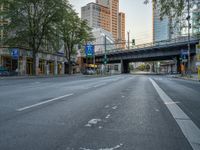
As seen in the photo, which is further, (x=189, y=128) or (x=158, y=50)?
(x=158, y=50)

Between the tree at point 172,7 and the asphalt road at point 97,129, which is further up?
the tree at point 172,7

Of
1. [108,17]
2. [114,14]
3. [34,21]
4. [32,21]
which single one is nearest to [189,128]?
[34,21]

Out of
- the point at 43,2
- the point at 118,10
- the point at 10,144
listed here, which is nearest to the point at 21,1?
the point at 43,2

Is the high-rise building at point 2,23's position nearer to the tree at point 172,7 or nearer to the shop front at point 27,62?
the shop front at point 27,62

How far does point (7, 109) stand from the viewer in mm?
6871

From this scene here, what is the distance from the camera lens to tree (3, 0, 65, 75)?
39.4 m

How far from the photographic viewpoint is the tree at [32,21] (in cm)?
3938

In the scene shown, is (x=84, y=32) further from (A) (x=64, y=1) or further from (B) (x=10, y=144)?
(B) (x=10, y=144)

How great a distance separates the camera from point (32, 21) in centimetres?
4281

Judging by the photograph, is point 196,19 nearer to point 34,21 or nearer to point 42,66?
point 34,21

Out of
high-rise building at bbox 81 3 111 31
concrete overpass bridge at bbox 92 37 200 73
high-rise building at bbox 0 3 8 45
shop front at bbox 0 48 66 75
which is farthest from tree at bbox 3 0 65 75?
high-rise building at bbox 81 3 111 31

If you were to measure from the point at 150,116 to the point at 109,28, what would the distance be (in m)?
99.0

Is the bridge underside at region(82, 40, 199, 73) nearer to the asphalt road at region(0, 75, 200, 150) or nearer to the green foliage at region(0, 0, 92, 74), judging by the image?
the green foliage at region(0, 0, 92, 74)

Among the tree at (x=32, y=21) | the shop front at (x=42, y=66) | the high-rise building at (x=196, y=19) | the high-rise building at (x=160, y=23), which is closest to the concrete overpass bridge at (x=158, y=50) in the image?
the high-rise building at (x=160, y=23)
